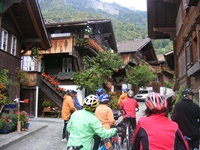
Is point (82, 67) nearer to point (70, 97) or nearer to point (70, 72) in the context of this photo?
point (70, 72)

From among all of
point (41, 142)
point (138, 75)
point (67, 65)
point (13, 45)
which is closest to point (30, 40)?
point (13, 45)

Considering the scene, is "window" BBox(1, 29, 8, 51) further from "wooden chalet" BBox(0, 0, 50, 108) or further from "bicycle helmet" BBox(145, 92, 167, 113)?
"bicycle helmet" BBox(145, 92, 167, 113)

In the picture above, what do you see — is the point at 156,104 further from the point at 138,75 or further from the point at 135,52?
the point at 135,52

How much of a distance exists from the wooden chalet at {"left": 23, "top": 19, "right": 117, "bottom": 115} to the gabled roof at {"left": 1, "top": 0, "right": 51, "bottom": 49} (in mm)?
3328

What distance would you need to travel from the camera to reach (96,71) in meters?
20.1

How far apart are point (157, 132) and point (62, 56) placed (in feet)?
65.8

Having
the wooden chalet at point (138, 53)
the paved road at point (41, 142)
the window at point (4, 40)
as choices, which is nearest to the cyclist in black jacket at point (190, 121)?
the paved road at point (41, 142)

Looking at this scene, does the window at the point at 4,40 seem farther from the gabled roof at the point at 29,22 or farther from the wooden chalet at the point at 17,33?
the gabled roof at the point at 29,22

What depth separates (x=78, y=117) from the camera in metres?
4.25

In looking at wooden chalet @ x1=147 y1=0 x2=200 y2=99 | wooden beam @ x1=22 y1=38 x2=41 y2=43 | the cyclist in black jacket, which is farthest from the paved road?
wooden beam @ x1=22 y1=38 x2=41 y2=43

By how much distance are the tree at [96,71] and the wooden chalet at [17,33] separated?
469 cm

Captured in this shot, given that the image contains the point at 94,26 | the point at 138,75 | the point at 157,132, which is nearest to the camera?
the point at 157,132

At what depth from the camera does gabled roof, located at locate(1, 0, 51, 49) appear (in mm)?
13406

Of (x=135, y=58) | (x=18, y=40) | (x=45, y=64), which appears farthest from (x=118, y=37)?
(x=18, y=40)
